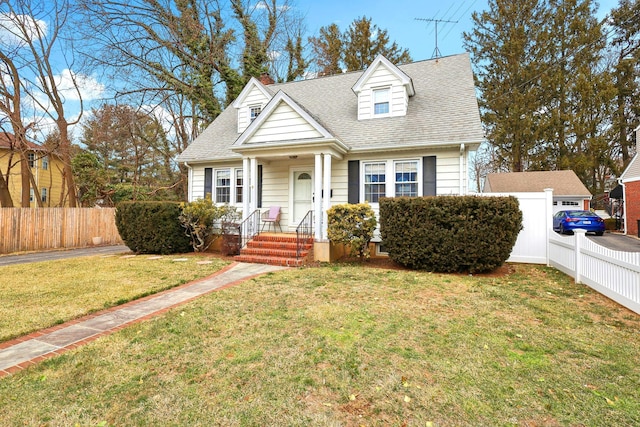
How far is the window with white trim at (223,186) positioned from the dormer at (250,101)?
6.87 ft

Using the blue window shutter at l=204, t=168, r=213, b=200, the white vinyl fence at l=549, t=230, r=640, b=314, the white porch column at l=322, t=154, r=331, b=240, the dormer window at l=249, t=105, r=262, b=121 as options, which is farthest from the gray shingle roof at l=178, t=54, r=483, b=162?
the white vinyl fence at l=549, t=230, r=640, b=314

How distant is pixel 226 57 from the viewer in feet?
61.6

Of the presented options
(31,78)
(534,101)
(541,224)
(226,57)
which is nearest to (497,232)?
(541,224)

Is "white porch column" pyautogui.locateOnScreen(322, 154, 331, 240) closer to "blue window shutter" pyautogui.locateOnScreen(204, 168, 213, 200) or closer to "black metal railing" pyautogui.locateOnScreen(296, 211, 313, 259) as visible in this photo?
"black metal railing" pyautogui.locateOnScreen(296, 211, 313, 259)

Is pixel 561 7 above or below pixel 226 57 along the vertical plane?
above

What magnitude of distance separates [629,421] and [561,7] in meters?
33.0

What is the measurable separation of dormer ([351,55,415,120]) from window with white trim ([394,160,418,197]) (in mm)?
2037

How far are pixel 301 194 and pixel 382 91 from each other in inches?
183

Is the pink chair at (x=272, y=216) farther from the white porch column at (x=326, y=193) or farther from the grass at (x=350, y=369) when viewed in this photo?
the grass at (x=350, y=369)

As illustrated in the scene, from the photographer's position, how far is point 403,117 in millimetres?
10453

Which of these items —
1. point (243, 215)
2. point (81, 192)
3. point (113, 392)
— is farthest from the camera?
point (81, 192)

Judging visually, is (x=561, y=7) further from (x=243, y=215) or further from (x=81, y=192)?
(x=81, y=192)

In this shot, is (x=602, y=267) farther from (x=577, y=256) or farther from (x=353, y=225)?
(x=353, y=225)

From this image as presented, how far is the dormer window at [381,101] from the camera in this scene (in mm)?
10812
